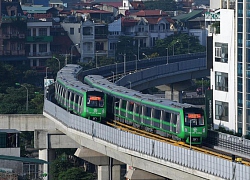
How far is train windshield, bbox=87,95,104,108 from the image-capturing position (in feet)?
278

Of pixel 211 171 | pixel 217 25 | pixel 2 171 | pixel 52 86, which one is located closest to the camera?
pixel 211 171

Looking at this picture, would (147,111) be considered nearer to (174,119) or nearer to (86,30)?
(174,119)

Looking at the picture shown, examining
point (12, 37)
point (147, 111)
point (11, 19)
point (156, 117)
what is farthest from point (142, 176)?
point (11, 19)

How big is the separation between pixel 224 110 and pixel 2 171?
90.5 feet

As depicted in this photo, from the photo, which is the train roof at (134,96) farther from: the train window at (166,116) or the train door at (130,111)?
the train window at (166,116)

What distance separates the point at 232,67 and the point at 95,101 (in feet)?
40.2

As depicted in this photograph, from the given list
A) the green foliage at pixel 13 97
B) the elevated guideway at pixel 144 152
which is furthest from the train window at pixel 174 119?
the green foliage at pixel 13 97

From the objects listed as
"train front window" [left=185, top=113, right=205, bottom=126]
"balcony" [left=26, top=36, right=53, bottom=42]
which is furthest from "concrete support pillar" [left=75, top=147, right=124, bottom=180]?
"balcony" [left=26, top=36, right=53, bottom=42]

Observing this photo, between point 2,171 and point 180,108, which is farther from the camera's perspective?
point 180,108

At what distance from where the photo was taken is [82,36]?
631ft

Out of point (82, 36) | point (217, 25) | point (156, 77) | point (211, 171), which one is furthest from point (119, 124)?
point (82, 36)

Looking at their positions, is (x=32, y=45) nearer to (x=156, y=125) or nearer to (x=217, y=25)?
(x=217, y=25)

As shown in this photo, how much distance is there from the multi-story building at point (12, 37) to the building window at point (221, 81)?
91.6 meters

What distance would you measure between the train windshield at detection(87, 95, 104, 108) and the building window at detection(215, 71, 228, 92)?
11.1 m
